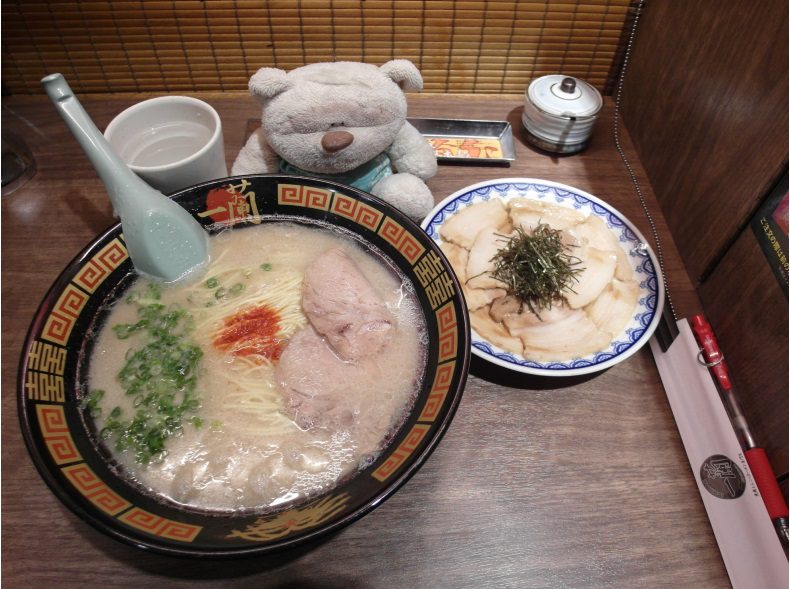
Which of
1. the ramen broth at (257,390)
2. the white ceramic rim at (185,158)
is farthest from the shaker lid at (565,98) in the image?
the white ceramic rim at (185,158)

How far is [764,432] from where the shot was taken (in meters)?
0.97

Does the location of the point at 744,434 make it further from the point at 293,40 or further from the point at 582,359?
the point at 293,40

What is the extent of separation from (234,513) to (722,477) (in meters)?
0.87

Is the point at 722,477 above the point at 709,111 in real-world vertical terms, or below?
below

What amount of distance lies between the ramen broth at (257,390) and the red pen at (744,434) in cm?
56

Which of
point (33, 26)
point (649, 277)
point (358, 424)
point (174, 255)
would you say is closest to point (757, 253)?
point (649, 277)

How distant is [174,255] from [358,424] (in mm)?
529

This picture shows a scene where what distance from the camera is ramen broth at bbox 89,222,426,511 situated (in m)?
0.92

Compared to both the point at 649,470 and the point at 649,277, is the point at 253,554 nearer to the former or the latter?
the point at 649,470

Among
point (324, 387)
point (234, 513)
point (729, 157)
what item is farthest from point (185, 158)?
point (729, 157)

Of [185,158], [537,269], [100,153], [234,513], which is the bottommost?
[234,513]

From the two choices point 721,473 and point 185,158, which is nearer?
point 721,473

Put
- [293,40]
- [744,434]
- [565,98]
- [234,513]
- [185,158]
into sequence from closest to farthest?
1. [234,513]
2. [744,434]
3. [185,158]
4. [565,98]
5. [293,40]

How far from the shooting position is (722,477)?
977mm
